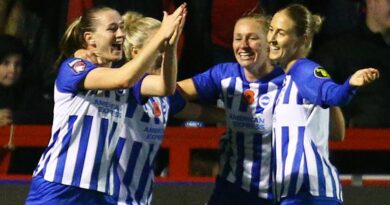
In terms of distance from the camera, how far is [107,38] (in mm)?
5879

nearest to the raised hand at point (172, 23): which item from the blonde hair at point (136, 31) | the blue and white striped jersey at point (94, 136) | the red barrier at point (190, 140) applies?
the blue and white striped jersey at point (94, 136)

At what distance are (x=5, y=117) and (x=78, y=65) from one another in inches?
66.0

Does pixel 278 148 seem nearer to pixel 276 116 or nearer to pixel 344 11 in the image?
pixel 276 116

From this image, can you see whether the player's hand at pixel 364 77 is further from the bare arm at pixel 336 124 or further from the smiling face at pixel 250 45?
the smiling face at pixel 250 45

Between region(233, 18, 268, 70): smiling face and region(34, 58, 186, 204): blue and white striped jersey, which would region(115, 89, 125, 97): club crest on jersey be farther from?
region(233, 18, 268, 70): smiling face

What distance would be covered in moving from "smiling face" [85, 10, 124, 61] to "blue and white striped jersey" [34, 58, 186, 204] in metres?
0.12

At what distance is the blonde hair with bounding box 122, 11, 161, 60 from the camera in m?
6.08

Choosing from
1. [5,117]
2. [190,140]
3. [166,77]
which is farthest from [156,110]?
[5,117]

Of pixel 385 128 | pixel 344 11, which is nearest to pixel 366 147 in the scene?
pixel 385 128

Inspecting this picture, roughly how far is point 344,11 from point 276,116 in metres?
1.87

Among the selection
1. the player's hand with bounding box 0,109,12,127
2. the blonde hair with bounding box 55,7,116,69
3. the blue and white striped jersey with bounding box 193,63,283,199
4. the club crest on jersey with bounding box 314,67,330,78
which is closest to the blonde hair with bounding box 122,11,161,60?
the blonde hair with bounding box 55,7,116,69

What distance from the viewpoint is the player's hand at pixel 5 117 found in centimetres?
735

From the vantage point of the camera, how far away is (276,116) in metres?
6.09

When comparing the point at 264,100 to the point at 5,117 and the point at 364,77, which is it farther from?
the point at 5,117
